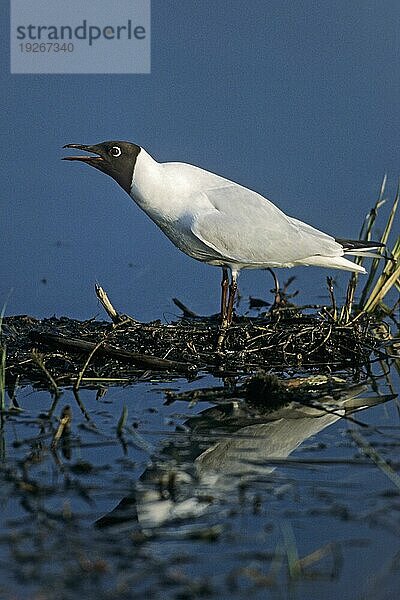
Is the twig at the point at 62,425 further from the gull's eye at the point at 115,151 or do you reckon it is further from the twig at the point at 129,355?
the gull's eye at the point at 115,151

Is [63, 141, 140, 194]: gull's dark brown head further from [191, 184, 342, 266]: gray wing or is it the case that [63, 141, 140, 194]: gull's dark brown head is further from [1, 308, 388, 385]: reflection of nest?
[1, 308, 388, 385]: reflection of nest

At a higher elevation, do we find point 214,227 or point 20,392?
point 214,227

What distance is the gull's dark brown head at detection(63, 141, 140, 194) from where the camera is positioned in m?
7.31

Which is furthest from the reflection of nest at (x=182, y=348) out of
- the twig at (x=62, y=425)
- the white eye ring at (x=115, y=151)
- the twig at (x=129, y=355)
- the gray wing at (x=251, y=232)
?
the white eye ring at (x=115, y=151)

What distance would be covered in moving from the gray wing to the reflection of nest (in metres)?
0.44

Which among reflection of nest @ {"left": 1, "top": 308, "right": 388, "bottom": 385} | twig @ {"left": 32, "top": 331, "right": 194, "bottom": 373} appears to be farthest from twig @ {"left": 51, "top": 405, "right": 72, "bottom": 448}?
twig @ {"left": 32, "top": 331, "right": 194, "bottom": 373}

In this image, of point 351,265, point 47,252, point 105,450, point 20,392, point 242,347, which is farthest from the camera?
point 47,252

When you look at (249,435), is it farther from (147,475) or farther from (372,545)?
(372,545)

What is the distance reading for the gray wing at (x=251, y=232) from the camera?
281 inches

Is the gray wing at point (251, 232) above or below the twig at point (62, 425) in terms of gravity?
above

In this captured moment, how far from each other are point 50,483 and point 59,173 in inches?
268

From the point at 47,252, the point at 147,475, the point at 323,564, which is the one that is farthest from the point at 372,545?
the point at 47,252

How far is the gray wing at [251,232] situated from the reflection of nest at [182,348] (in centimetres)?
44

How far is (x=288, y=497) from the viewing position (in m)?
4.36
